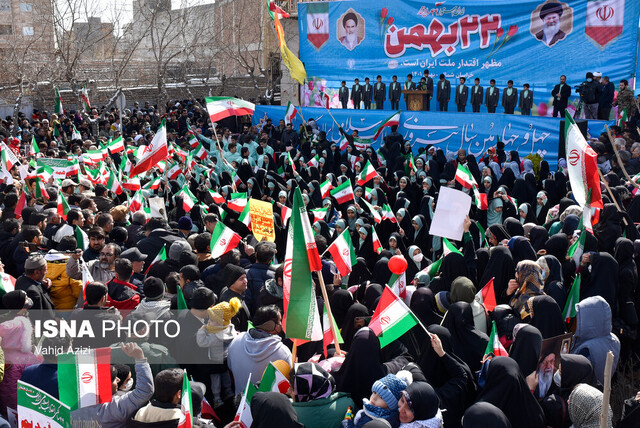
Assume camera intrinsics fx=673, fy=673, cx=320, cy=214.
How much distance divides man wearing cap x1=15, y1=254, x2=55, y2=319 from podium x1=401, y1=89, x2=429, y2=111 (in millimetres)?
12942

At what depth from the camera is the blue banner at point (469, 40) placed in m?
14.5

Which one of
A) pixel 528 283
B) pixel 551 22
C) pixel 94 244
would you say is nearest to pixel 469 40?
pixel 551 22

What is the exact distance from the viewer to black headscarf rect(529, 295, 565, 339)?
413 centimetres

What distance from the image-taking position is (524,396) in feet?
10.7

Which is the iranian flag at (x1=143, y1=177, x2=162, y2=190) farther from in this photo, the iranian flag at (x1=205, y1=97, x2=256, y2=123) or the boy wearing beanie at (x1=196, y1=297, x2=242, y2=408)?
the boy wearing beanie at (x1=196, y1=297, x2=242, y2=408)

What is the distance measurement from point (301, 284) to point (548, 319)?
1.54 metres

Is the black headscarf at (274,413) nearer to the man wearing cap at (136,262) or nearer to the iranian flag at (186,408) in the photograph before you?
the iranian flag at (186,408)

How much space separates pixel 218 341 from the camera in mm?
4098

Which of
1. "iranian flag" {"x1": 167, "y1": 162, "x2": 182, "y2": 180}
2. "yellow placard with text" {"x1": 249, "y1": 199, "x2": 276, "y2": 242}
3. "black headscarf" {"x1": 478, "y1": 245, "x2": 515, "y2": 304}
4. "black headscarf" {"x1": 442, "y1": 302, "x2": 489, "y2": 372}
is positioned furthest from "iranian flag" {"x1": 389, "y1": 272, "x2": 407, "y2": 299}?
"iranian flag" {"x1": 167, "y1": 162, "x2": 182, "y2": 180}

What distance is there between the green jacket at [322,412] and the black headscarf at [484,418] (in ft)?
2.29

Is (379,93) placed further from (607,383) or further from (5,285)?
(607,383)

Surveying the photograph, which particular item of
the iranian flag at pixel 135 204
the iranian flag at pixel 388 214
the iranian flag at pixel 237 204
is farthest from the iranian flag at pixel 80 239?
the iranian flag at pixel 388 214

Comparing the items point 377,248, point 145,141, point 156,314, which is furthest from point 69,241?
point 145,141

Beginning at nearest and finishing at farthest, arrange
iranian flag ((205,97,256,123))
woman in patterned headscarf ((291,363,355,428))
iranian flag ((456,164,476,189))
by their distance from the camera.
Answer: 1. woman in patterned headscarf ((291,363,355,428))
2. iranian flag ((456,164,476,189))
3. iranian flag ((205,97,256,123))
